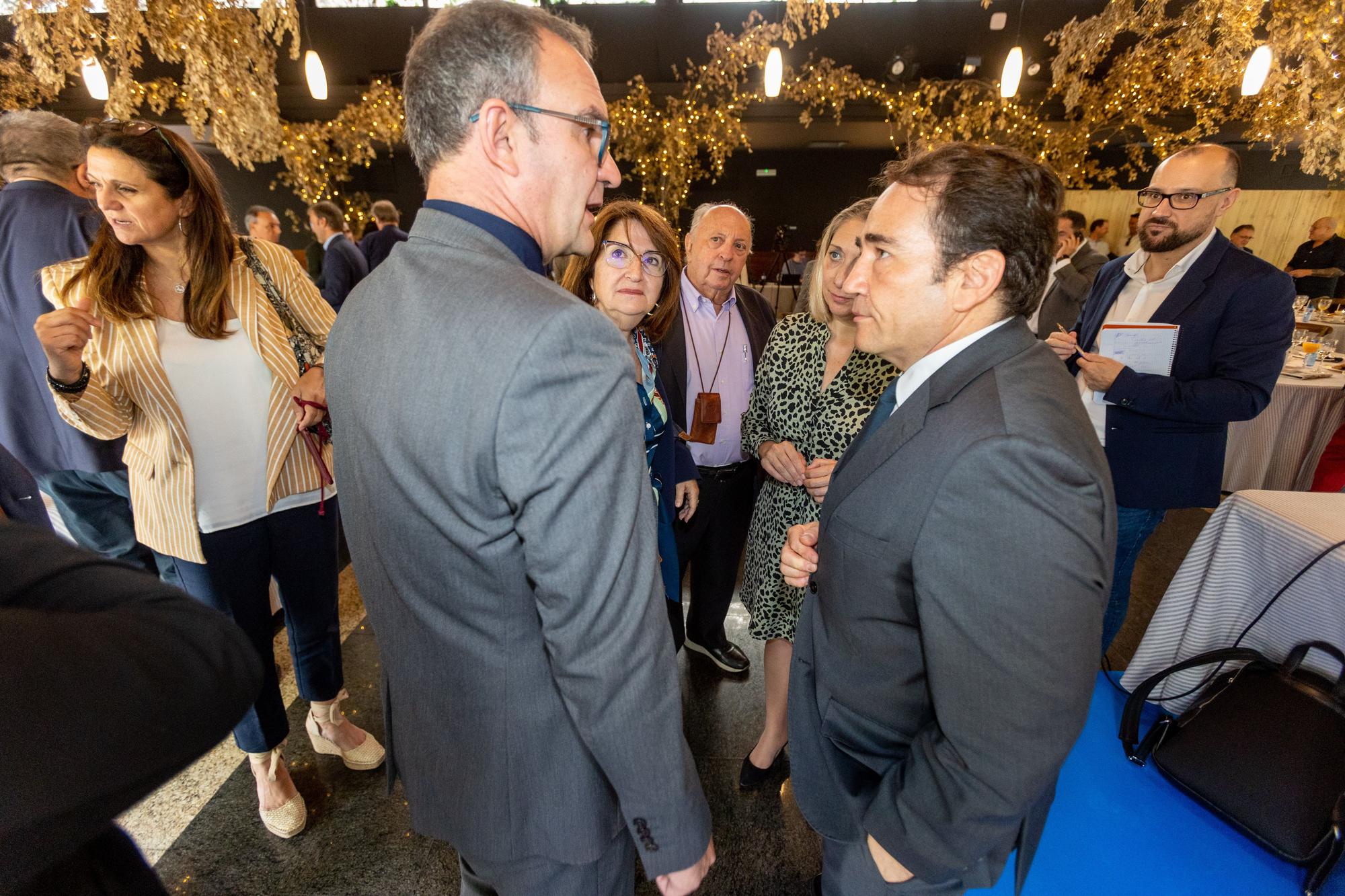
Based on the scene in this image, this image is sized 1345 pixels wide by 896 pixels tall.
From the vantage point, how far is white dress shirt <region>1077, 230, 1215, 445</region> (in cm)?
214

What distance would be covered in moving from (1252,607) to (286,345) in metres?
2.72

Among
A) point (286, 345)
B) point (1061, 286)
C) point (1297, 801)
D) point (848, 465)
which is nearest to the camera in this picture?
point (848, 465)

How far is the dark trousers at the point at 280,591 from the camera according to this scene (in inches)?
63.2

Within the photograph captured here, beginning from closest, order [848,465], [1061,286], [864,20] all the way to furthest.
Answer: [848,465], [1061,286], [864,20]

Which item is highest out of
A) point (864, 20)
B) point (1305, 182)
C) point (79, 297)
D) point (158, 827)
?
point (864, 20)

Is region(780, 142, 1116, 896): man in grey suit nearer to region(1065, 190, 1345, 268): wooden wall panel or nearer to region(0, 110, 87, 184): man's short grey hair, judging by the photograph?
region(0, 110, 87, 184): man's short grey hair

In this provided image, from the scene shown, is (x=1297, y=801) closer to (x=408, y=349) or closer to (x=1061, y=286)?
(x=408, y=349)

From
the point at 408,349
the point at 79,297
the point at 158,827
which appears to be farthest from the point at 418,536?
the point at 158,827

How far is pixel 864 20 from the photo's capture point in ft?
25.3

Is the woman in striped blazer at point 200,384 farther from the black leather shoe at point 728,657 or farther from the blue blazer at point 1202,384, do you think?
the blue blazer at point 1202,384

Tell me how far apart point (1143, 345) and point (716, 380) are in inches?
59.1

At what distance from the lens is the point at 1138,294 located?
7.51 feet

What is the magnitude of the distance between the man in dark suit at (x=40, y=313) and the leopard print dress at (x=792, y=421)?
1.78 m

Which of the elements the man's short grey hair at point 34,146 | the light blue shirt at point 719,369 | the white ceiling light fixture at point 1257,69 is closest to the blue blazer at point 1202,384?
the light blue shirt at point 719,369
